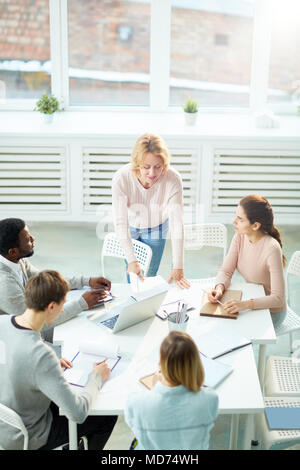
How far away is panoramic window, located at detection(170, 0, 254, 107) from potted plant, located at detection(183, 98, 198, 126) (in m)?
0.37

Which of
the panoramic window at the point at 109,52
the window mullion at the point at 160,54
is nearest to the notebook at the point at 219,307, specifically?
the window mullion at the point at 160,54

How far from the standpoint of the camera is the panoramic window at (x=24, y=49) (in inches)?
218

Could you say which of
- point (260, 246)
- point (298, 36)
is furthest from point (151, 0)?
point (260, 246)

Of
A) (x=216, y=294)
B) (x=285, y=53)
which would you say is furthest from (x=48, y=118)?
(x=216, y=294)

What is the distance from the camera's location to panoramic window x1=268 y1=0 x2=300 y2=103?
5531 millimetres

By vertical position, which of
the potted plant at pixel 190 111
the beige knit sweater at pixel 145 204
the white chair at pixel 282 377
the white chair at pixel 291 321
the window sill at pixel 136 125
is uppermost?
the potted plant at pixel 190 111

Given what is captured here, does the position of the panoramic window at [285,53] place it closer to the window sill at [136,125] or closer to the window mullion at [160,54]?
the window sill at [136,125]

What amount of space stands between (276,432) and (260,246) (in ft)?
3.33

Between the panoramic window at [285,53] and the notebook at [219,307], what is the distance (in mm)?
3274

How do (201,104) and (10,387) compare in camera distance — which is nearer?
(10,387)

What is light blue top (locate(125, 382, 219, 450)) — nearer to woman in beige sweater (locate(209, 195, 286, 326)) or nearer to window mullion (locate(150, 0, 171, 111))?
woman in beige sweater (locate(209, 195, 286, 326))

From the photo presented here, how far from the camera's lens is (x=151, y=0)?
545 centimetres
